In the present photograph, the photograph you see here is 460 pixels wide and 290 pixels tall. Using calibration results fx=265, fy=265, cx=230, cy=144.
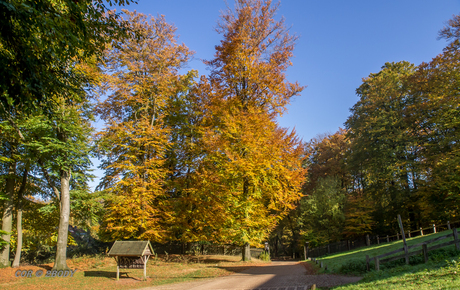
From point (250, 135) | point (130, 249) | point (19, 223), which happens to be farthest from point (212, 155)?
point (19, 223)

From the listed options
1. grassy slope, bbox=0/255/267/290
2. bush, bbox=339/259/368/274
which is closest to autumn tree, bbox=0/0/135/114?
grassy slope, bbox=0/255/267/290

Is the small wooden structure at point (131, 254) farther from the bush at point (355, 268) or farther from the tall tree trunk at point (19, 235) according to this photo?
the bush at point (355, 268)

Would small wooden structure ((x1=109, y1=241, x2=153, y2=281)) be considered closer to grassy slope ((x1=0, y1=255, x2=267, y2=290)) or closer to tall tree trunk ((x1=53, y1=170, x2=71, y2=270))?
grassy slope ((x1=0, y1=255, x2=267, y2=290))

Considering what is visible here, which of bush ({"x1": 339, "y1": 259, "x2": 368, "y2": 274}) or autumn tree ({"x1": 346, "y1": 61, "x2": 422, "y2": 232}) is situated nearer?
bush ({"x1": 339, "y1": 259, "x2": 368, "y2": 274})

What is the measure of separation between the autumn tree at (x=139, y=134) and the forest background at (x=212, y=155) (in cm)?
11

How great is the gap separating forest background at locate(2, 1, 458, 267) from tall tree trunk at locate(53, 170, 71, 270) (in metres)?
0.20

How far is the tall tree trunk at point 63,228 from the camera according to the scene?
1472 centimetres

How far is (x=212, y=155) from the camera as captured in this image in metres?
16.3

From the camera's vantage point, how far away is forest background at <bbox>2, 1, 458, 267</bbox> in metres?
15.8

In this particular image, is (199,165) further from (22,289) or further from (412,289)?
(412,289)

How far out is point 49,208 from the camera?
16422mm

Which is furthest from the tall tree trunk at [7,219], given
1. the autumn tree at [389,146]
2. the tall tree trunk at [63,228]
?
the autumn tree at [389,146]

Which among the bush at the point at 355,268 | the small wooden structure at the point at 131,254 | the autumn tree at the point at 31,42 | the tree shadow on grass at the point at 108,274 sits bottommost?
the tree shadow on grass at the point at 108,274

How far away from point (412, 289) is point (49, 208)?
60.7 ft
